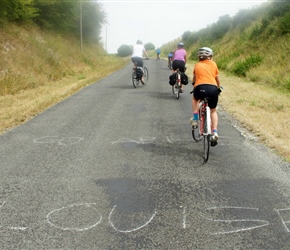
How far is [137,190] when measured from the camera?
4.56m

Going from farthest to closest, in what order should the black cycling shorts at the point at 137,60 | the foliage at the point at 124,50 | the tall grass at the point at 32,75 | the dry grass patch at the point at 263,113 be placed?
the foliage at the point at 124,50
the black cycling shorts at the point at 137,60
the tall grass at the point at 32,75
the dry grass patch at the point at 263,113

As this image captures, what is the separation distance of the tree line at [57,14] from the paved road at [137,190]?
19.2 meters

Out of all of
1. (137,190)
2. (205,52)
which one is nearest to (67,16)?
(205,52)

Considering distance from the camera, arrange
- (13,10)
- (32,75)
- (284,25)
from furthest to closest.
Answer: (13,10)
(284,25)
(32,75)

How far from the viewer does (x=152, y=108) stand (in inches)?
424

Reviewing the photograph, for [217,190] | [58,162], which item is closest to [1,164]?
[58,162]

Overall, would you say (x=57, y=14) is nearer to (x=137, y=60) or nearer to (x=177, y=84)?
(x=137, y=60)

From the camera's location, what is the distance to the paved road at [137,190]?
11.2 ft

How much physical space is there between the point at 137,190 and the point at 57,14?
32.5 metres

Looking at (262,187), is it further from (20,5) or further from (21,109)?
(20,5)

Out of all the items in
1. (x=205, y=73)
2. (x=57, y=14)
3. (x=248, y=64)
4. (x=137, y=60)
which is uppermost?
(x=57, y=14)

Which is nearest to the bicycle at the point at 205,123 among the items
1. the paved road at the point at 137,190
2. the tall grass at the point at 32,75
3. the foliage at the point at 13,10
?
the paved road at the point at 137,190

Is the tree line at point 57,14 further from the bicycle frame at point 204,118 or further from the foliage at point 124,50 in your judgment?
the foliage at point 124,50

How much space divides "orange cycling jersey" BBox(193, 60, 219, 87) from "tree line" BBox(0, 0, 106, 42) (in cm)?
2013
